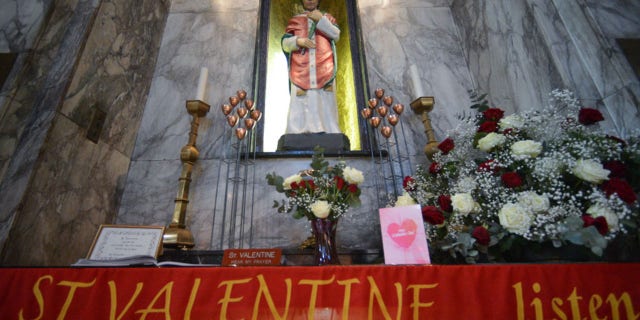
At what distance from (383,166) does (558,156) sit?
1333 millimetres

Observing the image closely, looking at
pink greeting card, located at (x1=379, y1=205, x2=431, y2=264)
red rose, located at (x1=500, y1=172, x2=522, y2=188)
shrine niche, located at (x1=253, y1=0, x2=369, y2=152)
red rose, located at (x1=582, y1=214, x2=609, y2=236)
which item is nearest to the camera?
red rose, located at (x1=582, y1=214, x2=609, y2=236)

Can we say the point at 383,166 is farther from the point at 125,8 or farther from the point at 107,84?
the point at 125,8

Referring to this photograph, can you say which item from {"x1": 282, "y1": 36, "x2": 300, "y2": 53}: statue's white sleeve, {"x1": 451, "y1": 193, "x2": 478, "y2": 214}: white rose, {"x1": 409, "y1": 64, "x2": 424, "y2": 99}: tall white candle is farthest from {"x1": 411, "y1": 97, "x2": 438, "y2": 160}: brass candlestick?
{"x1": 282, "y1": 36, "x2": 300, "y2": 53}: statue's white sleeve

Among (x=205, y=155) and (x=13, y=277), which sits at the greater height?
(x=205, y=155)

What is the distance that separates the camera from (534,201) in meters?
1.42

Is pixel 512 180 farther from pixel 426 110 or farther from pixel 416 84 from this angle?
pixel 416 84

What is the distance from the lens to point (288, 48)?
11.0 feet

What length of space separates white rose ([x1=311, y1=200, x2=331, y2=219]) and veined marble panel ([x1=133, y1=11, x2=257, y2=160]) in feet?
4.70

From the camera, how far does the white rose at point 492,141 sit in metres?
1.72

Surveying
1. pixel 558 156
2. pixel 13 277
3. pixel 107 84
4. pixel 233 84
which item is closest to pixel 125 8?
pixel 107 84

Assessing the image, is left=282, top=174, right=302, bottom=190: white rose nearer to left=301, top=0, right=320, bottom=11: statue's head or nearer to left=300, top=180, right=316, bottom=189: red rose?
left=300, top=180, right=316, bottom=189: red rose

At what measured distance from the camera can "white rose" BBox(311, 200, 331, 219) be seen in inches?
65.6

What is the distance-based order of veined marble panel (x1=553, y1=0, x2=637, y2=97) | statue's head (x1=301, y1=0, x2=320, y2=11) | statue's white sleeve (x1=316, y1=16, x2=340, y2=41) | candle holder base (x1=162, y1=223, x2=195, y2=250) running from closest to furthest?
veined marble panel (x1=553, y1=0, x2=637, y2=97) → candle holder base (x1=162, y1=223, x2=195, y2=250) → statue's white sleeve (x1=316, y1=16, x2=340, y2=41) → statue's head (x1=301, y1=0, x2=320, y2=11)

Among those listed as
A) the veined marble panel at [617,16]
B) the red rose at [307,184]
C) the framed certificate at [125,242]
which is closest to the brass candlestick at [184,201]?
the framed certificate at [125,242]
